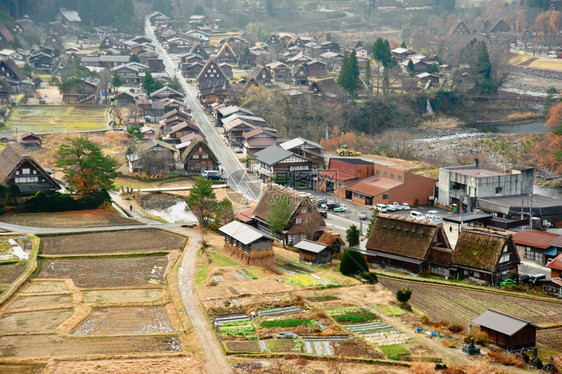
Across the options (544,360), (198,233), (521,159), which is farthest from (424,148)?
(544,360)

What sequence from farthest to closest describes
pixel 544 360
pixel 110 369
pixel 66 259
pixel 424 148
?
pixel 424 148 → pixel 66 259 → pixel 544 360 → pixel 110 369

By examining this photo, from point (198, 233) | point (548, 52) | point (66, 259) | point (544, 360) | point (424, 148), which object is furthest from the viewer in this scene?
point (548, 52)

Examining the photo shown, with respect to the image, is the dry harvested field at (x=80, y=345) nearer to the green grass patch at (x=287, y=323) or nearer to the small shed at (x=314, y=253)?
the green grass patch at (x=287, y=323)

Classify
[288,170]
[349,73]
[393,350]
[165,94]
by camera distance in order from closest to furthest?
[393,350] → [288,170] → [165,94] → [349,73]

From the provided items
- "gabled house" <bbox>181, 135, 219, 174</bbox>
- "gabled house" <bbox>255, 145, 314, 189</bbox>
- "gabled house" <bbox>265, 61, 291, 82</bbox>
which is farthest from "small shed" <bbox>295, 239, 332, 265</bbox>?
"gabled house" <bbox>265, 61, 291, 82</bbox>

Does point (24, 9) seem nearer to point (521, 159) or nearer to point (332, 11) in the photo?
point (332, 11)

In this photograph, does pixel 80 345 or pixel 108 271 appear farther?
pixel 108 271

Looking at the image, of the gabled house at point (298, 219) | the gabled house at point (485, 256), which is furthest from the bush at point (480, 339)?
the gabled house at point (298, 219)

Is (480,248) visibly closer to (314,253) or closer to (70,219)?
(314,253)

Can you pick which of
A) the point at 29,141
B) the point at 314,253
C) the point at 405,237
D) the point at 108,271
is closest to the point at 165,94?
the point at 29,141
